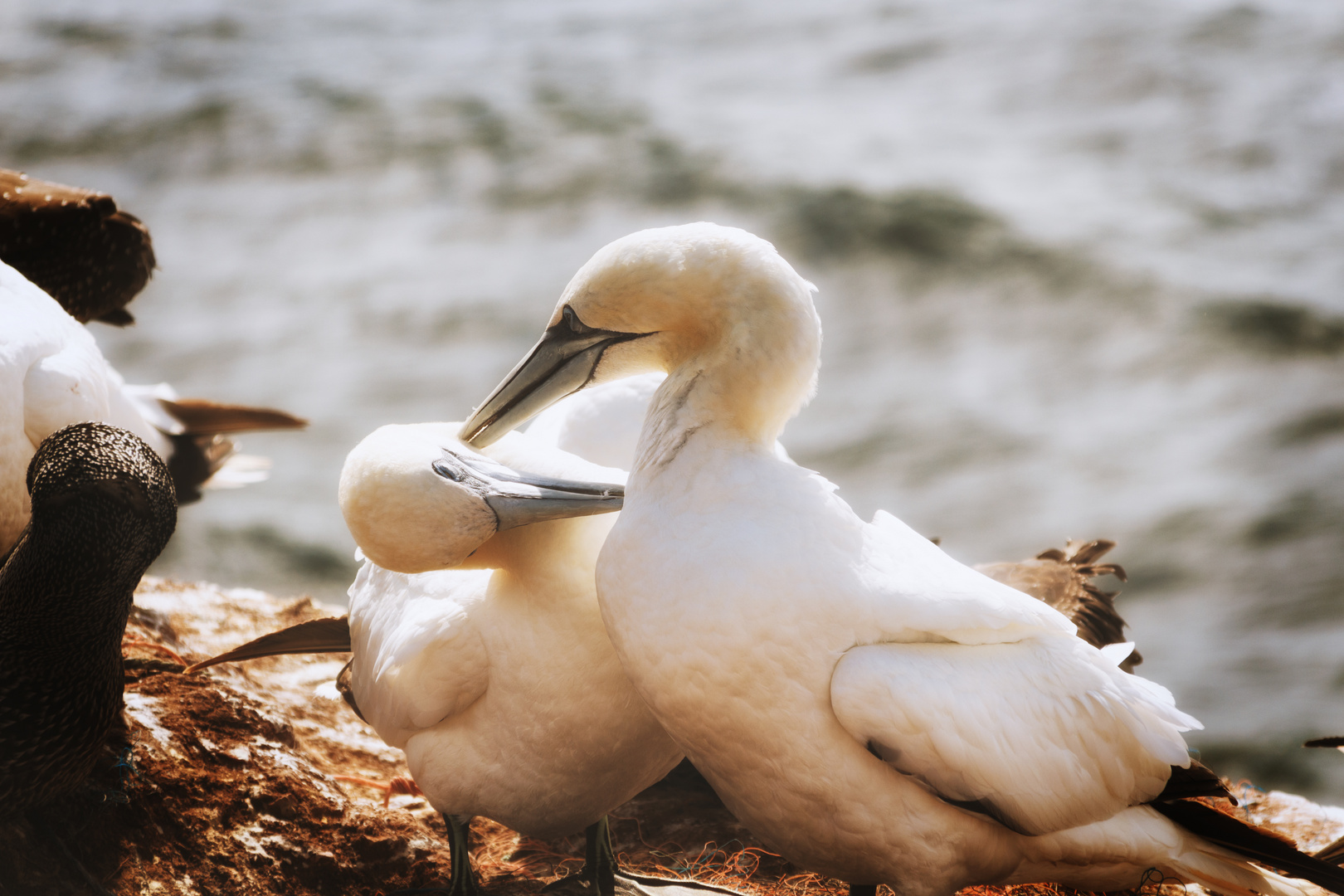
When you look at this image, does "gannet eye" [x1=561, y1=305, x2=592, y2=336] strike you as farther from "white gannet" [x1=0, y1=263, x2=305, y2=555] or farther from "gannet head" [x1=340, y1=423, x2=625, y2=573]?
"white gannet" [x1=0, y1=263, x2=305, y2=555]

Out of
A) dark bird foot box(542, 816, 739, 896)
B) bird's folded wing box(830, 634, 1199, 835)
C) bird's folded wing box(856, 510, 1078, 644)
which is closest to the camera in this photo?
bird's folded wing box(830, 634, 1199, 835)

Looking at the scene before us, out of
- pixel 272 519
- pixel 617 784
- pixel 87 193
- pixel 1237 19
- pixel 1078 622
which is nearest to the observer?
pixel 617 784

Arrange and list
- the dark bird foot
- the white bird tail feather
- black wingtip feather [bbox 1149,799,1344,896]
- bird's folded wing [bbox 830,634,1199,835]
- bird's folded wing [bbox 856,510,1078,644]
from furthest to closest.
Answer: the dark bird foot → the white bird tail feather → black wingtip feather [bbox 1149,799,1344,896] → bird's folded wing [bbox 856,510,1078,644] → bird's folded wing [bbox 830,634,1199,835]

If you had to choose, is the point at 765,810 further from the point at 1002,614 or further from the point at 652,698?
the point at 1002,614

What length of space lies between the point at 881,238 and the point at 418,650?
38.1 ft

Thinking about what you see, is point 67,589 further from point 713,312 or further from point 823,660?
point 823,660

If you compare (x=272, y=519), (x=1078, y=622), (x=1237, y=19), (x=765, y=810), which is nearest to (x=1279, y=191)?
(x=1237, y=19)

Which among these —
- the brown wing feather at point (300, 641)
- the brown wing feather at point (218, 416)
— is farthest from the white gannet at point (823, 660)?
the brown wing feather at point (218, 416)

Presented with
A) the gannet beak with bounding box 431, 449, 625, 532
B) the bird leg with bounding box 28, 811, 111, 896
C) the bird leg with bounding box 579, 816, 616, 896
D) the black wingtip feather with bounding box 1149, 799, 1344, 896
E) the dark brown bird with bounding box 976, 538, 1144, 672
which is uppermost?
the dark brown bird with bounding box 976, 538, 1144, 672

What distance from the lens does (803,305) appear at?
9.32 feet

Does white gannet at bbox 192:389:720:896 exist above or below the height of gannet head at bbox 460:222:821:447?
below

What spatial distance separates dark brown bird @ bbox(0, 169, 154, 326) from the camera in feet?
15.1

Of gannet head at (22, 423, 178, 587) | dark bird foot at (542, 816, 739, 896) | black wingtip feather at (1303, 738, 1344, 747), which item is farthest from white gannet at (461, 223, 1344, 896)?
gannet head at (22, 423, 178, 587)

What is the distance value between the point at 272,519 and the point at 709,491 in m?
11.3
